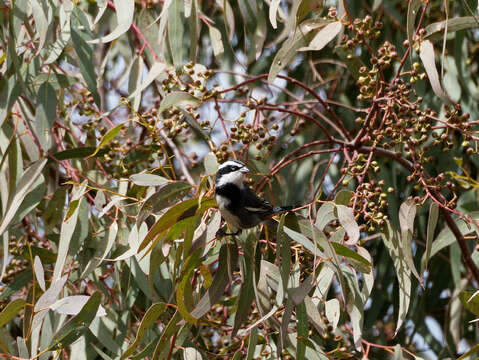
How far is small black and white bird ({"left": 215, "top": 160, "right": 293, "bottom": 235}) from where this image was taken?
2.23 metres

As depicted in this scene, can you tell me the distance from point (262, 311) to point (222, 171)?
47 centimetres

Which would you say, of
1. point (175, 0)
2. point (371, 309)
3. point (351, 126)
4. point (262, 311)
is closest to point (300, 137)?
point (351, 126)

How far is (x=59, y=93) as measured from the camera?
3111 millimetres

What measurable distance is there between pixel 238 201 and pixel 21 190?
0.82 meters

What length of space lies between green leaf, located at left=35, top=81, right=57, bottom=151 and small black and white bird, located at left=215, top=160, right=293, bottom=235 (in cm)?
68

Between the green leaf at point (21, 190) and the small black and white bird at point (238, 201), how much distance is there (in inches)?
27.4

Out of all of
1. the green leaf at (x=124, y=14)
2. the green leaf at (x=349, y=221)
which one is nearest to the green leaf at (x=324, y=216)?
the green leaf at (x=349, y=221)

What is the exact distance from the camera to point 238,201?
226 centimetres

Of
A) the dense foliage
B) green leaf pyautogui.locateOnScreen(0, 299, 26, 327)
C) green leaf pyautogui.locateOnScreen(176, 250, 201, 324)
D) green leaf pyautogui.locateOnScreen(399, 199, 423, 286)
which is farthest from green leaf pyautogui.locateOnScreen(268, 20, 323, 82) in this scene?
green leaf pyautogui.locateOnScreen(0, 299, 26, 327)

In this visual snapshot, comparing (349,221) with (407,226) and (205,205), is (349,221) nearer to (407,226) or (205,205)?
(407,226)

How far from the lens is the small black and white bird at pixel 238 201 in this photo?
87.7 inches

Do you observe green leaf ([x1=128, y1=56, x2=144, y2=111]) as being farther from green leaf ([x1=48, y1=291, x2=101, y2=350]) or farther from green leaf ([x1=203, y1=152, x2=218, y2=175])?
green leaf ([x1=48, y1=291, x2=101, y2=350])

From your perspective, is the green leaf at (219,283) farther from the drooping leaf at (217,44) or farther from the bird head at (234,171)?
the drooping leaf at (217,44)

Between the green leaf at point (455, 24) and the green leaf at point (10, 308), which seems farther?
the green leaf at point (455, 24)
